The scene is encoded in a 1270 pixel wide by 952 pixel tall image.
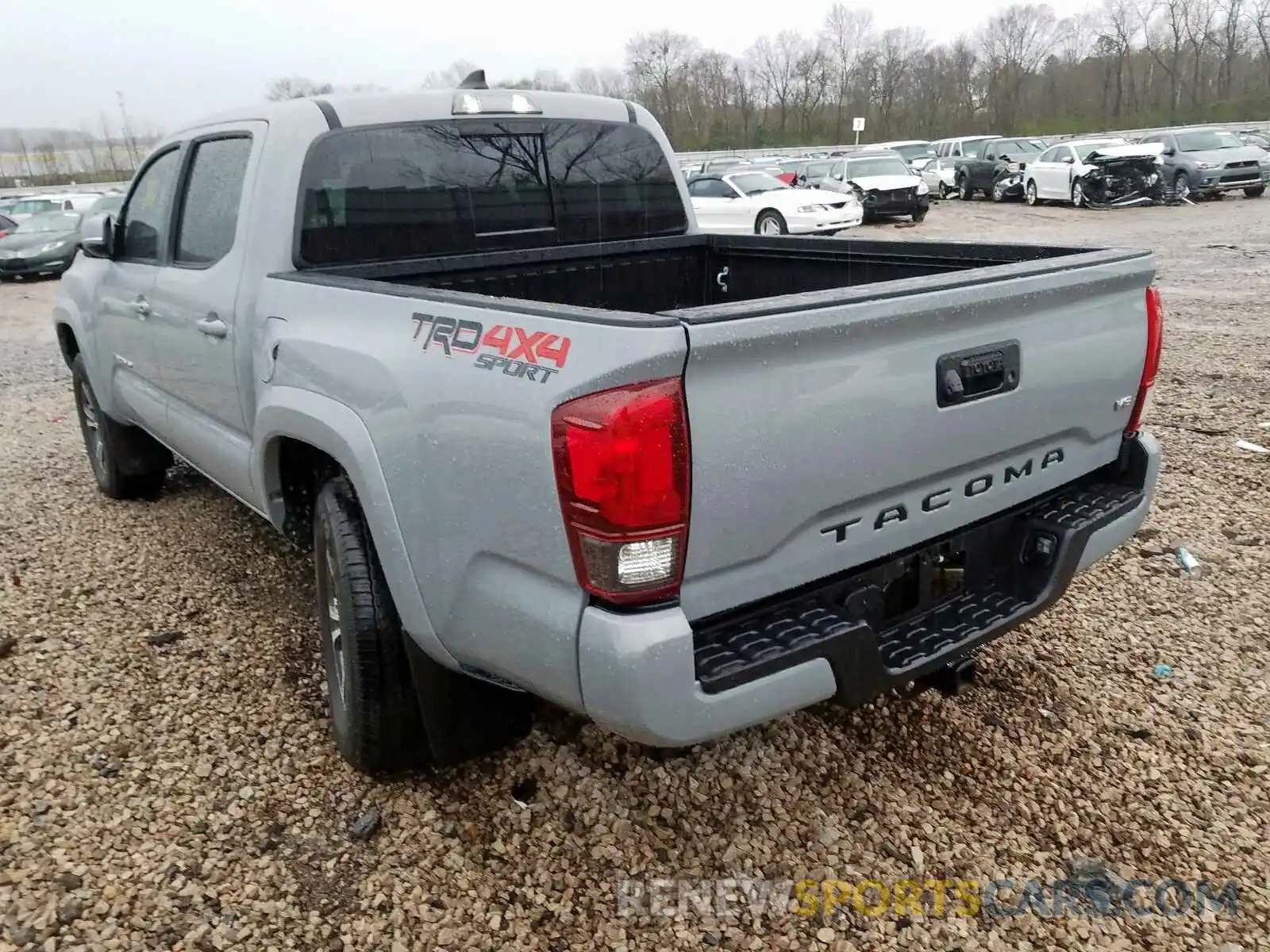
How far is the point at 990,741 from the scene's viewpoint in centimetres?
305

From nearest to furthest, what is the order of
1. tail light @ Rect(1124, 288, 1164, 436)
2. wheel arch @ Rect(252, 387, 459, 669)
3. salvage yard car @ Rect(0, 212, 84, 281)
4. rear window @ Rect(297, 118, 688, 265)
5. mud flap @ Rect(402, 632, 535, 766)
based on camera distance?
wheel arch @ Rect(252, 387, 459, 669) < mud flap @ Rect(402, 632, 535, 766) < tail light @ Rect(1124, 288, 1164, 436) < rear window @ Rect(297, 118, 688, 265) < salvage yard car @ Rect(0, 212, 84, 281)

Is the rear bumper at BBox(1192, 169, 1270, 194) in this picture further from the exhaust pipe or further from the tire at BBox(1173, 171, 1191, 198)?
the exhaust pipe

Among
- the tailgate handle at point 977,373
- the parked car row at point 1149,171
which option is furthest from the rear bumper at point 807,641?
the parked car row at point 1149,171

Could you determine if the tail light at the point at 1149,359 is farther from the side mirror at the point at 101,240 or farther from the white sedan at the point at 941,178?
the white sedan at the point at 941,178

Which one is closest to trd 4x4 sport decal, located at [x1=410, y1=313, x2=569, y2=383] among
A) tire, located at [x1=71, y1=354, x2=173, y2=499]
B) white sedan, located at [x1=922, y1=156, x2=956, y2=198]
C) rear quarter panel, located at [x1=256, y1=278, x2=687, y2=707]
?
rear quarter panel, located at [x1=256, y1=278, x2=687, y2=707]

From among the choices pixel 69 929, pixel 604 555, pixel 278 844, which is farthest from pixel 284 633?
pixel 604 555

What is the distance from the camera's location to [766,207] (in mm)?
17656

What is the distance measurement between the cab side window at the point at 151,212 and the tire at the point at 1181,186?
23.1 m

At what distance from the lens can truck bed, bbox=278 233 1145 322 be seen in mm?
3326

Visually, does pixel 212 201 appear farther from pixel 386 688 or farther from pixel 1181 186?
pixel 1181 186

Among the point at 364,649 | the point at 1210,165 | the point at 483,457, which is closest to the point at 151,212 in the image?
the point at 364,649

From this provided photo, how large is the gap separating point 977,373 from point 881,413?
1.13 ft

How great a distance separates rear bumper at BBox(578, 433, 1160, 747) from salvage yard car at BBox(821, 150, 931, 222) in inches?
741

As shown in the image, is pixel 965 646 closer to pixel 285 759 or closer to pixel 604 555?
pixel 604 555
